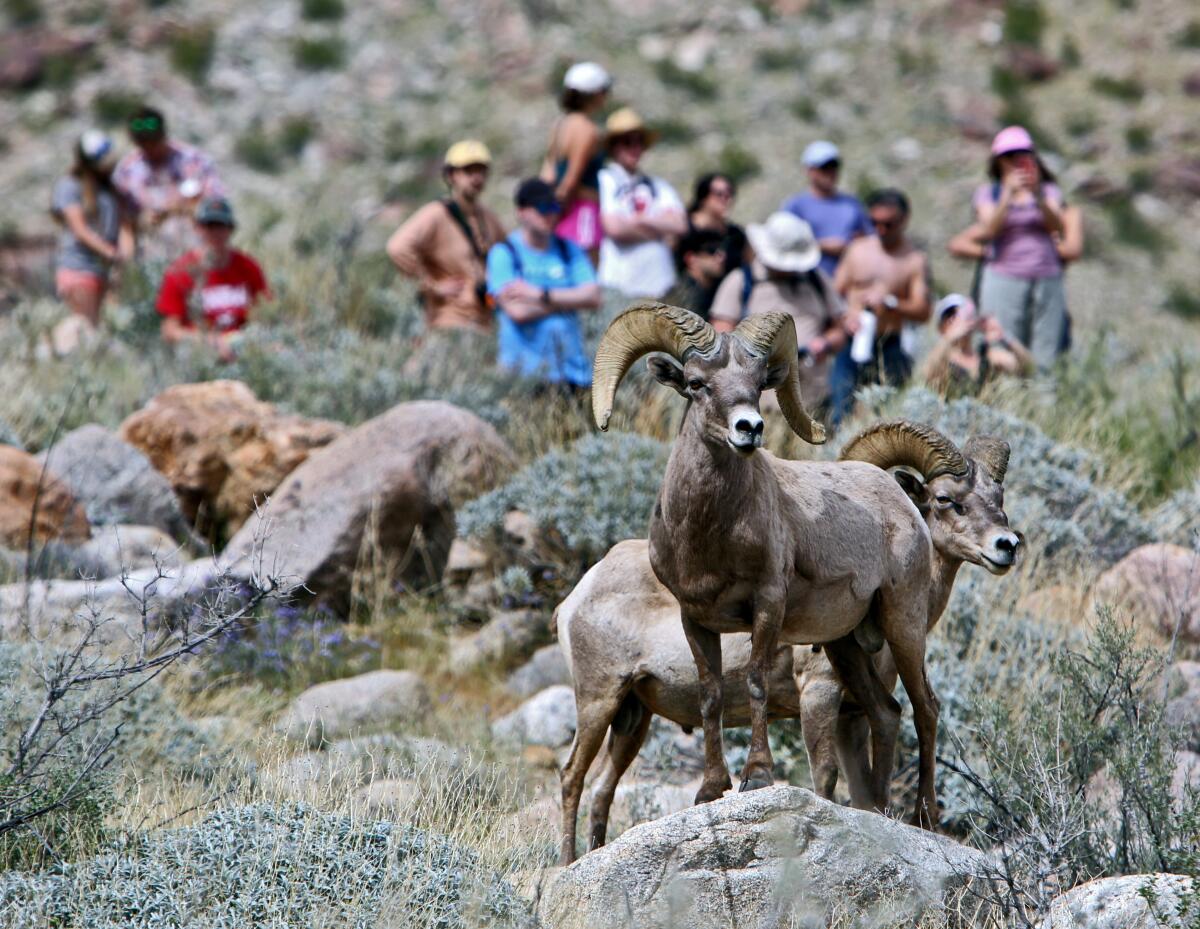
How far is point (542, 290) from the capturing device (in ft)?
34.1

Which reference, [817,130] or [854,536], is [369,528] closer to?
[854,536]

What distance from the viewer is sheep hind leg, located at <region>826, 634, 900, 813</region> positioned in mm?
6184

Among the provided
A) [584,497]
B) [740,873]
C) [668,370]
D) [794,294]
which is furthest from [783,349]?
[794,294]

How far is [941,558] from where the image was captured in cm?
636

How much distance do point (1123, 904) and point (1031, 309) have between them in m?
6.93

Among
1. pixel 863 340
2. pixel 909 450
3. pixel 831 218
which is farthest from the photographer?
pixel 831 218

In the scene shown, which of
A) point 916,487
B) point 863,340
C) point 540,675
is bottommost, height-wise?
point 540,675

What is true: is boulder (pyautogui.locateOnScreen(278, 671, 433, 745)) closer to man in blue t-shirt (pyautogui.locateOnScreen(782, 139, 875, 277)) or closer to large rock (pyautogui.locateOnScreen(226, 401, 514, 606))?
large rock (pyautogui.locateOnScreen(226, 401, 514, 606))

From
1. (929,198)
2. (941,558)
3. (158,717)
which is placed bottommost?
(929,198)

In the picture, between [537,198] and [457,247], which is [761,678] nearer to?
[537,198]

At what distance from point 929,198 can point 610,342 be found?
18.9 meters

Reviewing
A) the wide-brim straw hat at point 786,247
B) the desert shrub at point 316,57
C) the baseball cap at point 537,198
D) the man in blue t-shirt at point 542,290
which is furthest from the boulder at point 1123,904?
the desert shrub at point 316,57

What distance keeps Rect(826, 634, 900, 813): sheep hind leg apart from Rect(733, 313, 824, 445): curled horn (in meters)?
0.91

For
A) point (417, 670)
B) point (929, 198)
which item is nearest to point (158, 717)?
point (417, 670)
